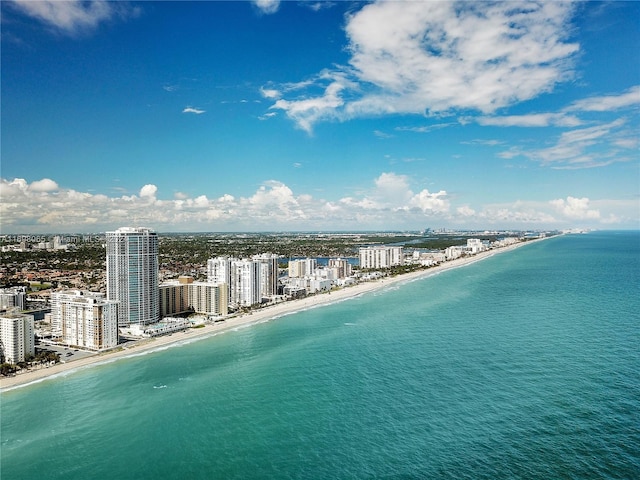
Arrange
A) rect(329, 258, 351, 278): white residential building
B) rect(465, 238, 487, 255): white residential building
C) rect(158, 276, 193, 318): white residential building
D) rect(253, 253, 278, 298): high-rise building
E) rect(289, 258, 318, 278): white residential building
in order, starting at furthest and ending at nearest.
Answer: rect(465, 238, 487, 255): white residential building → rect(329, 258, 351, 278): white residential building → rect(289, 258, 318, 278): white residential building → rect(253, 253, 278, 298): high-rise building → rect(158, 276, 193, 318): white residential building

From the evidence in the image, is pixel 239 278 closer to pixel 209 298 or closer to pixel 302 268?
pixel 209 298

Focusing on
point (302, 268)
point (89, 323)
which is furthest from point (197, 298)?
point (302, 268)

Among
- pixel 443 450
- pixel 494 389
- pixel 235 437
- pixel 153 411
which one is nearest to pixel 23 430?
pixel 153 411

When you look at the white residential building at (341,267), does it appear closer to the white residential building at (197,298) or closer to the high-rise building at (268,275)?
the high-rise building at (268,275)

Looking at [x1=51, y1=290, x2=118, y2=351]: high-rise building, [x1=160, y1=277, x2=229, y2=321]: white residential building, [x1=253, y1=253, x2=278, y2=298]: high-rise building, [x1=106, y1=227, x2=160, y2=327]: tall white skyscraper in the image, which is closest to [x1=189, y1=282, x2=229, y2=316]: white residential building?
[x1=160, y1=277, x2=229, y2=321]: white residential building

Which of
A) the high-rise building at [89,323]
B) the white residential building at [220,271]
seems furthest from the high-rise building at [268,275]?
the high-rise building at [89,323]

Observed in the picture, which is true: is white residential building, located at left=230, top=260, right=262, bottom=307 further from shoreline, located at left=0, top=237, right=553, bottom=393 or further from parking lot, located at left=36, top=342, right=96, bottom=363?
parking lot, located at left=36, top=342, right=96, bottom=363

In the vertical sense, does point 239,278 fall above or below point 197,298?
above
